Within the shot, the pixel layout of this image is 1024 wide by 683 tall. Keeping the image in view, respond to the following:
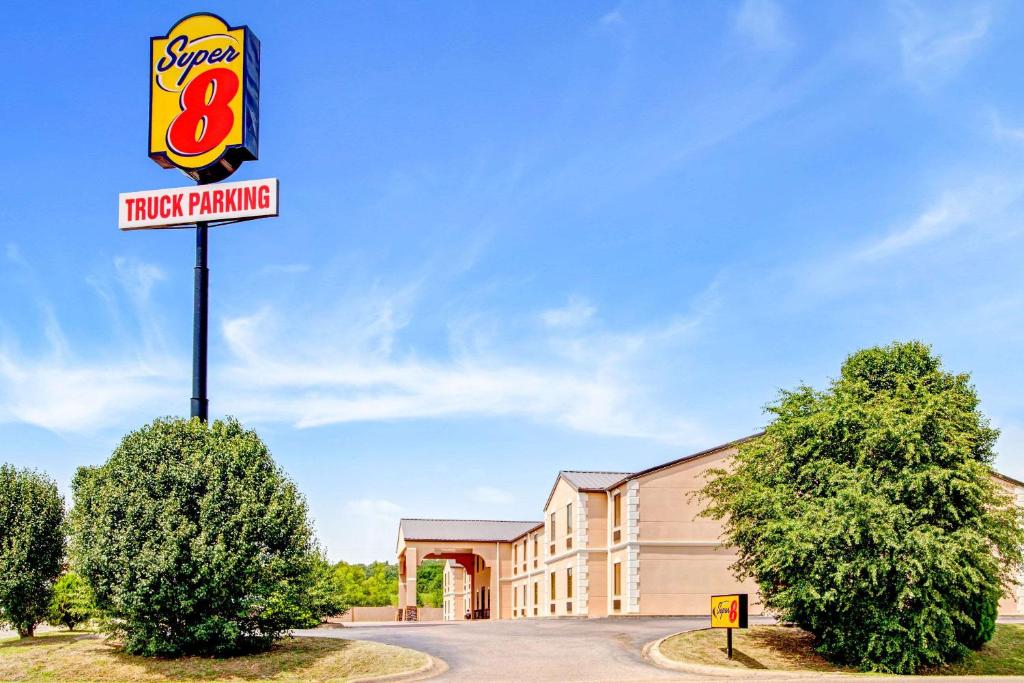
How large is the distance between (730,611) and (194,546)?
1366 cm

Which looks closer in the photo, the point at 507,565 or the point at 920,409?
the point at 920,409

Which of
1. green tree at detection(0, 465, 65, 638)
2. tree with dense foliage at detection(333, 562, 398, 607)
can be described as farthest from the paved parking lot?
tree with dense foliage at detection(333, 562, 398, 607)

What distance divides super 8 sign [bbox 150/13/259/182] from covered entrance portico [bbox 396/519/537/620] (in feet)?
123

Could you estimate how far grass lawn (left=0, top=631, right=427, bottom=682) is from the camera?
2425 cm

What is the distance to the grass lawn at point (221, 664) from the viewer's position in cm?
2425

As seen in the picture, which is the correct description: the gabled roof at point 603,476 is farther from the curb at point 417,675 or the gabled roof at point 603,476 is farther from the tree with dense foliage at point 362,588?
the tree with dense foliage at point 362,588

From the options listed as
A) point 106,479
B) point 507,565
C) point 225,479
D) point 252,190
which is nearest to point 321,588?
point 225,479

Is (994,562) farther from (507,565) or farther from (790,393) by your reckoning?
(507,565)

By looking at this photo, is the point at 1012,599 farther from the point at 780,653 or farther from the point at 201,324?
the point at 201,324

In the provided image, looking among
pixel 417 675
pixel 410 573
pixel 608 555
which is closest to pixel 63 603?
pixel 417 675

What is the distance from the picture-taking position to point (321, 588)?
26.6 m

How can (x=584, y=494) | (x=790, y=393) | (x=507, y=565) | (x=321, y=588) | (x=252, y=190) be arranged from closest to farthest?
(x=321, y=588) → (x=790, y=393) → (x=252, y=190) → (x=584, y=494) → (x=507, y=565)

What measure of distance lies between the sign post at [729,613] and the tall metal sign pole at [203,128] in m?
17.8

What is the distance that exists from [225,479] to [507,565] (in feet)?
138
